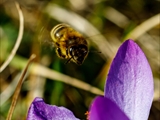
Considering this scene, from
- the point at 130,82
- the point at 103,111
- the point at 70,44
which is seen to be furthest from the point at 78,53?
the point at 103,111

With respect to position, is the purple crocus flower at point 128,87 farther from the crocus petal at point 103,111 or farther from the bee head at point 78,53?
the bee head at point 78,53

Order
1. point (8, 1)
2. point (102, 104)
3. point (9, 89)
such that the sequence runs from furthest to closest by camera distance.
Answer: point (8, 1), point (9, 89), point (102, 104)

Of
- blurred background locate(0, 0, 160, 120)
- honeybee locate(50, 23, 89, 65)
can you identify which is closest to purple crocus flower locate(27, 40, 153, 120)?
honeybee locate(50, 23, 89, 65)

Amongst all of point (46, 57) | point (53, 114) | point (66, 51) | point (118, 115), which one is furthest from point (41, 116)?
point (46, 57)

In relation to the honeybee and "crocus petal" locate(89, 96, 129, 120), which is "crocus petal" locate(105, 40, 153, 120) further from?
the honeybee

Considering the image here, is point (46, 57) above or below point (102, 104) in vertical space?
above

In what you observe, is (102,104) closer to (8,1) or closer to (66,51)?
(66,51)

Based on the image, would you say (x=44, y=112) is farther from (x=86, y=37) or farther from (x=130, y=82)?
(x=86, y=37)

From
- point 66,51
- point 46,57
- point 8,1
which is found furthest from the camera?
point 8,1
